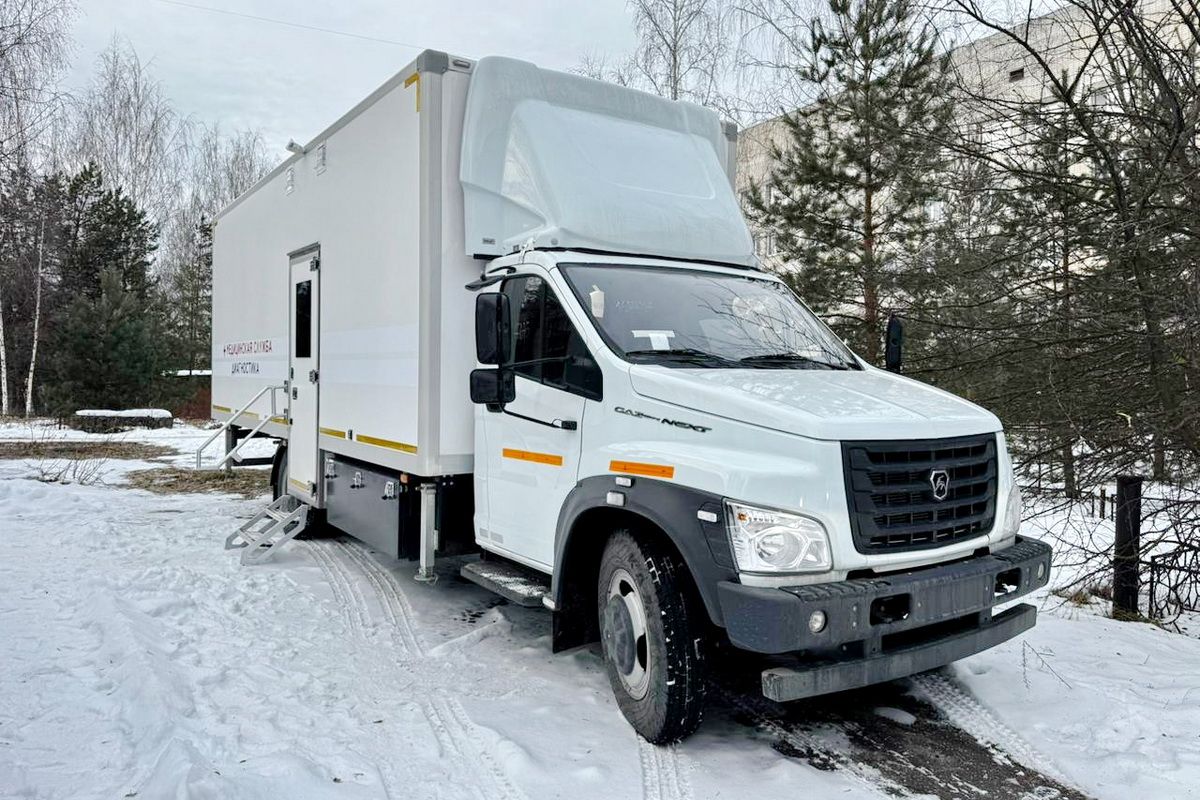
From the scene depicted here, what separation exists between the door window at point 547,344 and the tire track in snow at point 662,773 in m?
1.70

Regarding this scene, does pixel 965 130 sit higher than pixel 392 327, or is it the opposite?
pixel 965 130

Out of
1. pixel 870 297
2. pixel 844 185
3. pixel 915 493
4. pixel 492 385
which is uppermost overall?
pixel 844 185

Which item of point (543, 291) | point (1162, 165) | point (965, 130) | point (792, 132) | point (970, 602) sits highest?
point (792, 132)

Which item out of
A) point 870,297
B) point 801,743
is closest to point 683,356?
point 801,743

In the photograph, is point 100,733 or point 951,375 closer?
point 100,733

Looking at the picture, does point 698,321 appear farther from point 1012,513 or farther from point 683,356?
point 1012,513

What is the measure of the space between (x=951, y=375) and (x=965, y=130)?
2119 millimetres

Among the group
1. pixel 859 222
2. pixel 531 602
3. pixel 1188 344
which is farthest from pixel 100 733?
pixel 859 222

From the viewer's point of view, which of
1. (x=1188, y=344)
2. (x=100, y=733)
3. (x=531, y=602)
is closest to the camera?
(x=100, y=733)

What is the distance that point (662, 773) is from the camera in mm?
3672

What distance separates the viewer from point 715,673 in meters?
4.82

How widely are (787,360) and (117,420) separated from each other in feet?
69.1

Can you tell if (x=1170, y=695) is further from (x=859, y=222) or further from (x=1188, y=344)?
(x=859, y=222)

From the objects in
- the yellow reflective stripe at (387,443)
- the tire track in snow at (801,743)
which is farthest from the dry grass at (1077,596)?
the yellow reflective stripe at (387,443)
